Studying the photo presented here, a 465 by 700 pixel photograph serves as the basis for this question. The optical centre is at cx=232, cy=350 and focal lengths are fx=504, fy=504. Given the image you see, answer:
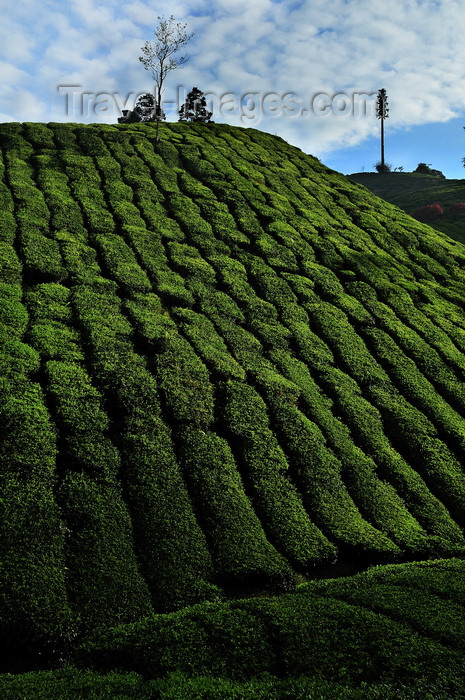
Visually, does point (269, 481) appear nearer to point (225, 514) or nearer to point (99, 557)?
point (225, 514)

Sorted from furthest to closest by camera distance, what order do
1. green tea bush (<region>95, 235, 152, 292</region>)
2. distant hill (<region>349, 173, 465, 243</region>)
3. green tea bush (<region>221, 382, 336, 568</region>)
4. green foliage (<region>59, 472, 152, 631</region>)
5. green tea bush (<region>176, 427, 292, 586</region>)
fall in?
distant hill (<region>349, 173, 465, 243</region>) → green tea bush (<region>95, 235, 152, 292</region>) → green tea bush (<region>221, 382, 336, 568</region>) → green tea bush (<region>176, 427, 292, 586</region>) → green foliage (<region>59, 472, 152, 631</region>)

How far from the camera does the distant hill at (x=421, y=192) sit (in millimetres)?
39719

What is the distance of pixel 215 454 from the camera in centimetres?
1048

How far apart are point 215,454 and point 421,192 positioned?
5155 cm

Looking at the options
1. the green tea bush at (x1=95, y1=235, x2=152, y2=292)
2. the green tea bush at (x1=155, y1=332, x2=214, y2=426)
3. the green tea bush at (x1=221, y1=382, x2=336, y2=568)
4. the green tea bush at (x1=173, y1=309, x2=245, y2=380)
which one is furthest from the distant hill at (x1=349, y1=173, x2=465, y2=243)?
the green tea bush at (x1=221, y1=382, x2=336, y2=568)

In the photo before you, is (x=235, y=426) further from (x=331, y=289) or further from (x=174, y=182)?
(x=174, y=182)

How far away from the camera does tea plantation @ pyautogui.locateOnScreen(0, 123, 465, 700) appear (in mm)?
6691

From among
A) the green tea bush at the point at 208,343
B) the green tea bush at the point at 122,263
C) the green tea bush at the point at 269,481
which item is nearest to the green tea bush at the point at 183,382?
the green tea bush at the point at 208,343

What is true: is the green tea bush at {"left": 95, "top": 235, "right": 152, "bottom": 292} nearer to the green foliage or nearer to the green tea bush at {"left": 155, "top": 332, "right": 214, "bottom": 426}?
the green tea bush at {"left": 155, "top": 332, "right": 214, "bottom": 426}

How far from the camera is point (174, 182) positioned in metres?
23.4

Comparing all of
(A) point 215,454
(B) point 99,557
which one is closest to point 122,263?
(A) point 215,454

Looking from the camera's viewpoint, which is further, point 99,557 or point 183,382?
point 183,382

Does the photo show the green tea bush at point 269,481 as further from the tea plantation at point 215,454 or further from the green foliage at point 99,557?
the green foliage at point 99,557

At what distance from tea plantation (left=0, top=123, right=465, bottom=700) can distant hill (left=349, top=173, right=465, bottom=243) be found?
64.7 ft
